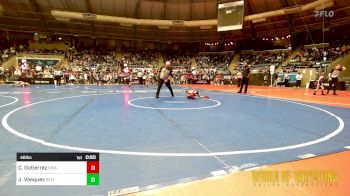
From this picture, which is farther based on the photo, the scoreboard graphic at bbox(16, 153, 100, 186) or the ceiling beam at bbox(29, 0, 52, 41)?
the ceiling beam at bbox(29, 0, 52, 41)

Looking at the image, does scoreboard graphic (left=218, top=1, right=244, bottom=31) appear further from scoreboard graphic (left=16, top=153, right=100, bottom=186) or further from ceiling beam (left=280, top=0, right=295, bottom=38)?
scoreboard graphic (left=16, top=153, right=100, bottom=186)

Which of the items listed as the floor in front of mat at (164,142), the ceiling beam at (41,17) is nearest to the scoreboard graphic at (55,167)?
the floor in front of mat at (164,142)

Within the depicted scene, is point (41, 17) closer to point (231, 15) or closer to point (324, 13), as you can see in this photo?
point (231, 15)

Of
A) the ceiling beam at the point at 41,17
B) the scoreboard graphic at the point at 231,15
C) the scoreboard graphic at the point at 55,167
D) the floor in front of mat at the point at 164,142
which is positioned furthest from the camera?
the ceiling beam at the point at 41,17

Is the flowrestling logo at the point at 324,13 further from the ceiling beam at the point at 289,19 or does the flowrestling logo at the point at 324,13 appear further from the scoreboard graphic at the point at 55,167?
the scoreboard graphic at the point at 55,167

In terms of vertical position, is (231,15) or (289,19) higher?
(289,19)

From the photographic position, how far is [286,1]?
97.4ft

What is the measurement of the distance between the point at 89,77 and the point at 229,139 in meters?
28.1

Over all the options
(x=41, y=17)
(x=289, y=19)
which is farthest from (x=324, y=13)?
(x=41, y=17)

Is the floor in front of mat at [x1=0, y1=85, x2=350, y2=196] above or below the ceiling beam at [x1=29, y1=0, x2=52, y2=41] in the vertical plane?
below

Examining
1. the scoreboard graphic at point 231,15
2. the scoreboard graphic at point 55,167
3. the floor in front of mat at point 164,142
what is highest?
the scoreboard graphic at point 231,15

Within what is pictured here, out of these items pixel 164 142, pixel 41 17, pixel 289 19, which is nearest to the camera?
pixel 164 142

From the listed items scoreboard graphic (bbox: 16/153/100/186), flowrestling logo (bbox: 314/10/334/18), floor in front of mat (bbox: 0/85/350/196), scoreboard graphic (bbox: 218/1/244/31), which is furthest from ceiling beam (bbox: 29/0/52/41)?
scoreboard graphic (bbox: 16/153/100/186)

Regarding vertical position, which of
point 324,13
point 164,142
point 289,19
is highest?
point 289,19
